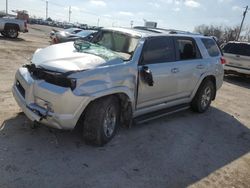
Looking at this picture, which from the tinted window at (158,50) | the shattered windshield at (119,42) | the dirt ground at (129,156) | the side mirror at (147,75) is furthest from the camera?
the tinted window at (158,50)

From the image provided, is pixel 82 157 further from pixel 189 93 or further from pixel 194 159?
pixel 189 93

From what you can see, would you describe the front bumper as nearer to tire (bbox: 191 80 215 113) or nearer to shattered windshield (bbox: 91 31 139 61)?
shattered windshield (bbox: 91 31 139 61)

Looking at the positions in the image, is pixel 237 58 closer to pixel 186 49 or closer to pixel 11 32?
pixel 186 49

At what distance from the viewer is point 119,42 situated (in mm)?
5770

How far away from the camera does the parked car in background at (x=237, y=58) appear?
545 inches

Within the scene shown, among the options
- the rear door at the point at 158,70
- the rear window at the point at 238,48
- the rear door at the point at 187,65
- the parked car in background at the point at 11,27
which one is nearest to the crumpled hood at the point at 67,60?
the rear door at the point at 158,70

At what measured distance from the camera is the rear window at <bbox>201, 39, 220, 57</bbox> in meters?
7.56

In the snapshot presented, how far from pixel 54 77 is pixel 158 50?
218 centimetres

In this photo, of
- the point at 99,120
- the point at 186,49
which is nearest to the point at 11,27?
the point at 186,49

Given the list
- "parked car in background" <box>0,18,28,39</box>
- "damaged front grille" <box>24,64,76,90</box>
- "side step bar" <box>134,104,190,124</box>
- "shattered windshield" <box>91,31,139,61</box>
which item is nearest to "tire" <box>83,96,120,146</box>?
"damaged front grille" <box>24,64,76,90</box>

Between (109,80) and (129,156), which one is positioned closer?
(109,80)

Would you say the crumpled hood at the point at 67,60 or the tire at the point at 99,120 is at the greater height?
the crumpled hood at the point at 67,60

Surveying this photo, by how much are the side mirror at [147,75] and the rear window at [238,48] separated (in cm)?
997

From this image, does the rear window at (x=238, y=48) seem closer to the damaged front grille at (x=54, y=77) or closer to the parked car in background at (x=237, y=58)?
the parked car in background at (x=237, y=58)
